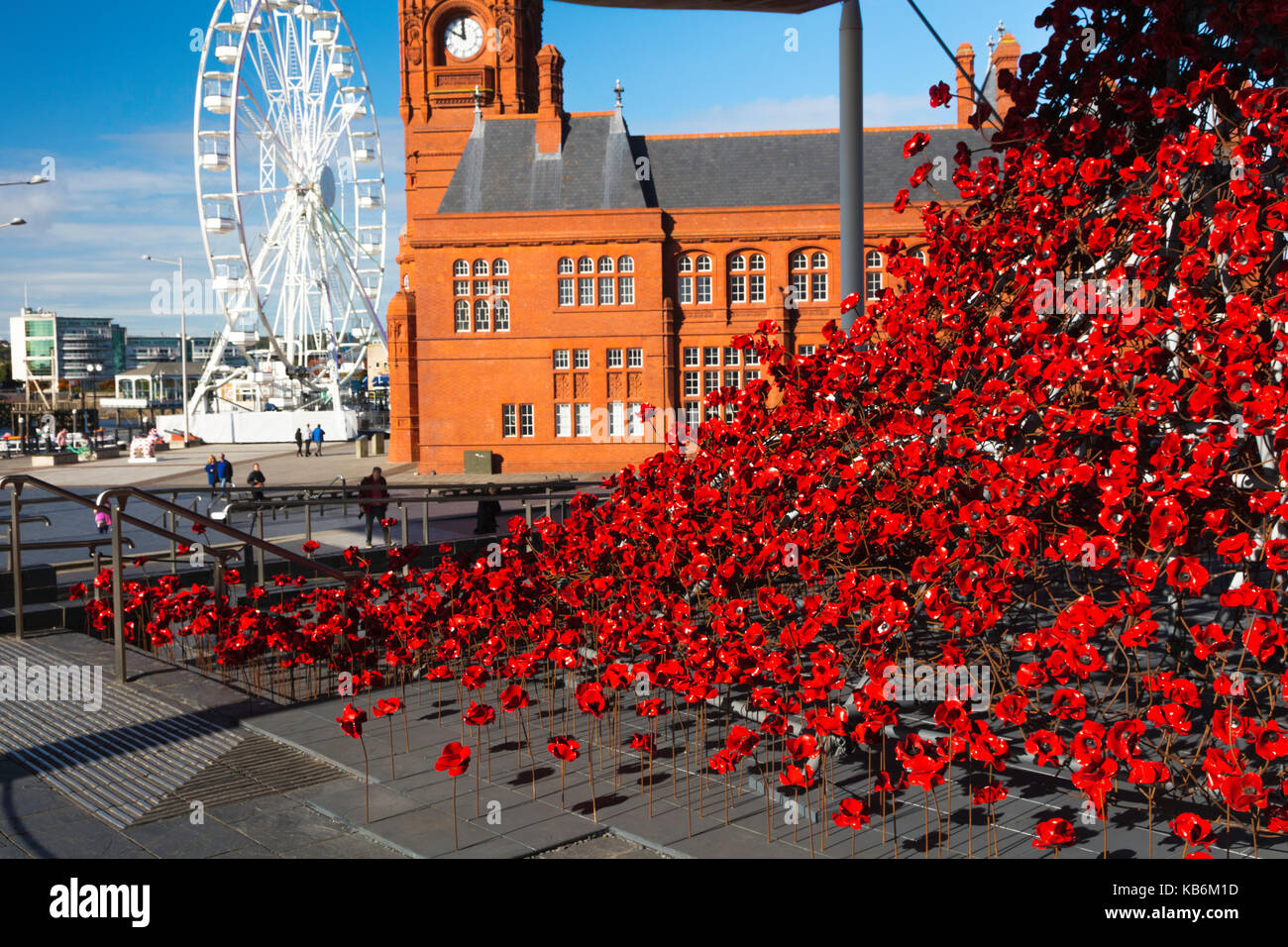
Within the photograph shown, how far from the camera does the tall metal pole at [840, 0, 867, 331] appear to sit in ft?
22.3

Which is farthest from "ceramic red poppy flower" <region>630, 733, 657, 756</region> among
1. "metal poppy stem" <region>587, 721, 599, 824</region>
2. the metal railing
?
the metal railing

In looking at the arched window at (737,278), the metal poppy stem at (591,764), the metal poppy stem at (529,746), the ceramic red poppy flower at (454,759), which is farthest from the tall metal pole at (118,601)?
the arched window at (737,278)

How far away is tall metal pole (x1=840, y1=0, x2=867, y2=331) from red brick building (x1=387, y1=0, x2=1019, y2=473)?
35.3m

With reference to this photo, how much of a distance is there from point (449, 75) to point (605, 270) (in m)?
17.6

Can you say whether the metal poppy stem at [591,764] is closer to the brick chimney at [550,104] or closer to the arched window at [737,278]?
the arched window at [737,278]

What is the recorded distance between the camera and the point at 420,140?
53.4 m

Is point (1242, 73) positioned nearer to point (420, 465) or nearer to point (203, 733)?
point (203, 733)

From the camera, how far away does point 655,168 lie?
1780 inches

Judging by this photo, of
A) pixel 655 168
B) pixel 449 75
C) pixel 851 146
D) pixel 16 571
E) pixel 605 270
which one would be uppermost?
pixel 449 75

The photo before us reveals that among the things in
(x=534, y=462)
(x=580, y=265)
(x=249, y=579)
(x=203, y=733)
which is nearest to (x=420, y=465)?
(x=534, y=462)

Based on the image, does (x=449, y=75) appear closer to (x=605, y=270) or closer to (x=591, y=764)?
(x=605, y=270)

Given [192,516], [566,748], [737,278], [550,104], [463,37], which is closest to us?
[566,748]

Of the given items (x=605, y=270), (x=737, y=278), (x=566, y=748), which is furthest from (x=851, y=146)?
(x=737, y=278)

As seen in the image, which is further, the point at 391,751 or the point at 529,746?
the point at 391,751
